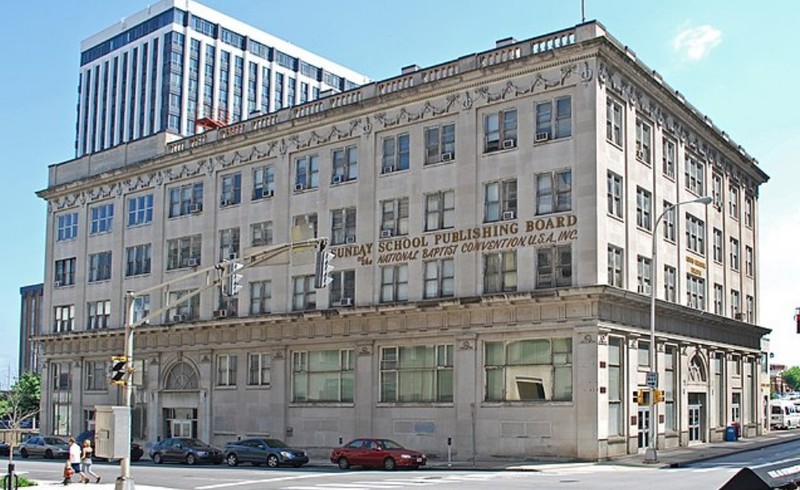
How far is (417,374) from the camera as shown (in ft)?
165

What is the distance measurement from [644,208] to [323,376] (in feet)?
62.8

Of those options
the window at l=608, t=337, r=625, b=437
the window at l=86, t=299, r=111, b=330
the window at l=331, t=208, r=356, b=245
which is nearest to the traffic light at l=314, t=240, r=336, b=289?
the window at l=608, t=337, r=625, b=437

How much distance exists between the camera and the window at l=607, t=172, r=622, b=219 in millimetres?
46375

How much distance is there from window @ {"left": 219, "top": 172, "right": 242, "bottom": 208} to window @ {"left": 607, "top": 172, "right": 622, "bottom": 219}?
23.6 meters

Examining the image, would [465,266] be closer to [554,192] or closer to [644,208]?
[554,192]

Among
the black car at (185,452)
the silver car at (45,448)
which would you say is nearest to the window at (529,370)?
the black car at (185,452)

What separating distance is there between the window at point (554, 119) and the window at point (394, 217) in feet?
27.9

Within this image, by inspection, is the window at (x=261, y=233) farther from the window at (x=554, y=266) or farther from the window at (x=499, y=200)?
the window at (x=554, y=266)

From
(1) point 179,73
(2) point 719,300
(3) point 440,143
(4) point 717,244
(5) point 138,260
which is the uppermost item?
(1) point 179,73

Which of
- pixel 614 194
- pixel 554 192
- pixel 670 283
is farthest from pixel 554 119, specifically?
pixel 670 283

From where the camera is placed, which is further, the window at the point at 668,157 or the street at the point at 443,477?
the window at the point at 668,157

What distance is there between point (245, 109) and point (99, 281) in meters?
108

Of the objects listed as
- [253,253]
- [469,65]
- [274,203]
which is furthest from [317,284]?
[274,203]

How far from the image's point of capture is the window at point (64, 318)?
235 feet
